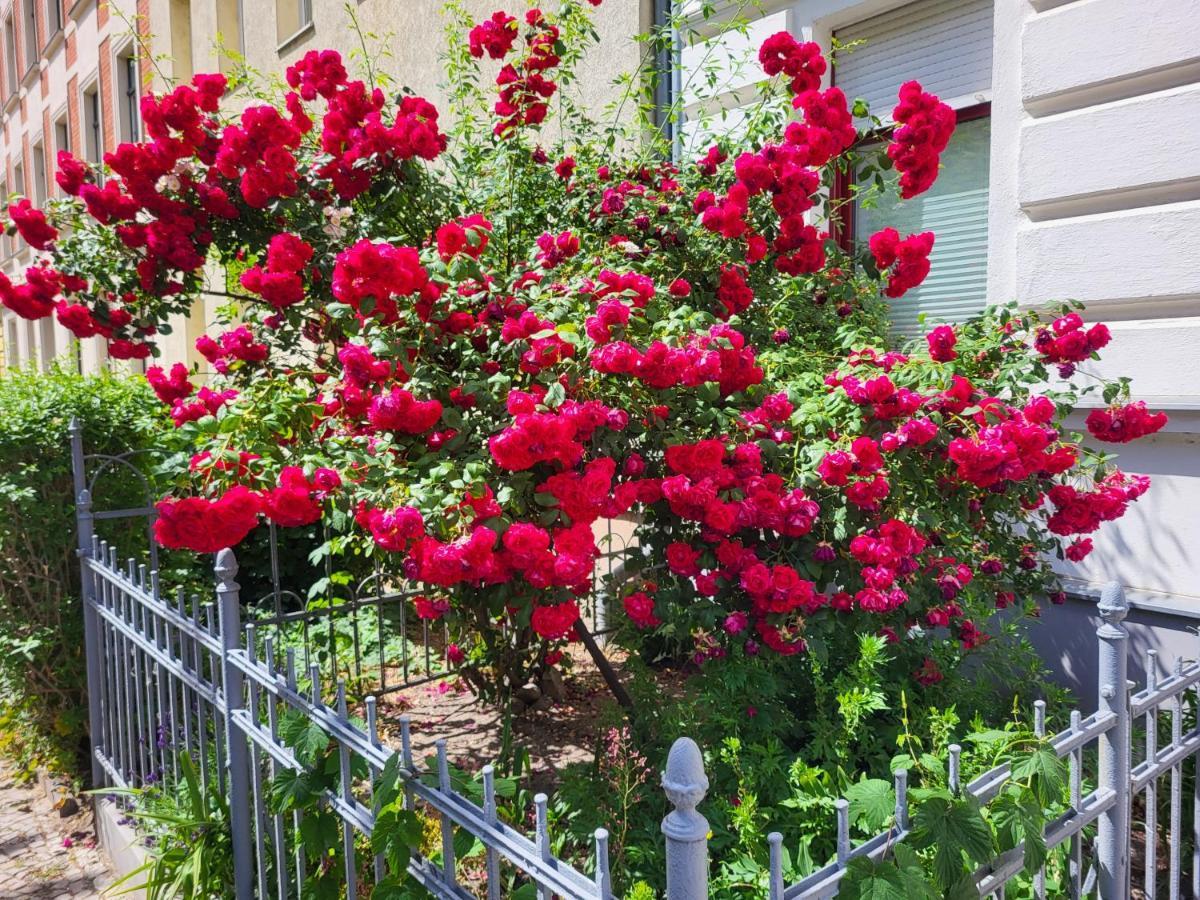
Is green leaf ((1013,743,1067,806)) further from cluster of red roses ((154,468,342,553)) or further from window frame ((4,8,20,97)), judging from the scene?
window frame ((4,8,20,97))

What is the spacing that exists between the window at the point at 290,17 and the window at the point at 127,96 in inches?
215

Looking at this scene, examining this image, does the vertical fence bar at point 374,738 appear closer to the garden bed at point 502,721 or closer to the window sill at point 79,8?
the garden bed at point 502,721

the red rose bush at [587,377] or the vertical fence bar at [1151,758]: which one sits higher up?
the red rose bush at [587,377]

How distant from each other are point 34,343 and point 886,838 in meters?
24.8

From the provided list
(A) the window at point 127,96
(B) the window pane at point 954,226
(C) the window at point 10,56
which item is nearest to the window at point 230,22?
(A) the window at point 127,96

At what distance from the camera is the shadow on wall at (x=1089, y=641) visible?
11.1 ft

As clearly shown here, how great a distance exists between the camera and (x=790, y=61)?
335 centimetres

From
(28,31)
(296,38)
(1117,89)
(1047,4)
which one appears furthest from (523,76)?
(28,31)

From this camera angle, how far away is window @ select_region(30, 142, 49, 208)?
20031 mm

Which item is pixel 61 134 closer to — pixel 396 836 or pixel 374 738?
pixel 374 738

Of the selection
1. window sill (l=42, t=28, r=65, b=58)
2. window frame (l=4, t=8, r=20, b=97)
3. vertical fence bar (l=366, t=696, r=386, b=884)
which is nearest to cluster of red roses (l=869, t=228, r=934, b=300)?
vertical fence bar (l=366, t=696, r=386, b=884)

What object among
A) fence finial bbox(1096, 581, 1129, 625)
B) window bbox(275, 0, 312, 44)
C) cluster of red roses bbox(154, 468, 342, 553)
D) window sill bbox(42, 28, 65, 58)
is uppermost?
window sill bbox(42, 28, 65, 58)

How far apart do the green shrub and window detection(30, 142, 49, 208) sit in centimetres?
1899

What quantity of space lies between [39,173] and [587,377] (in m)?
23.1
